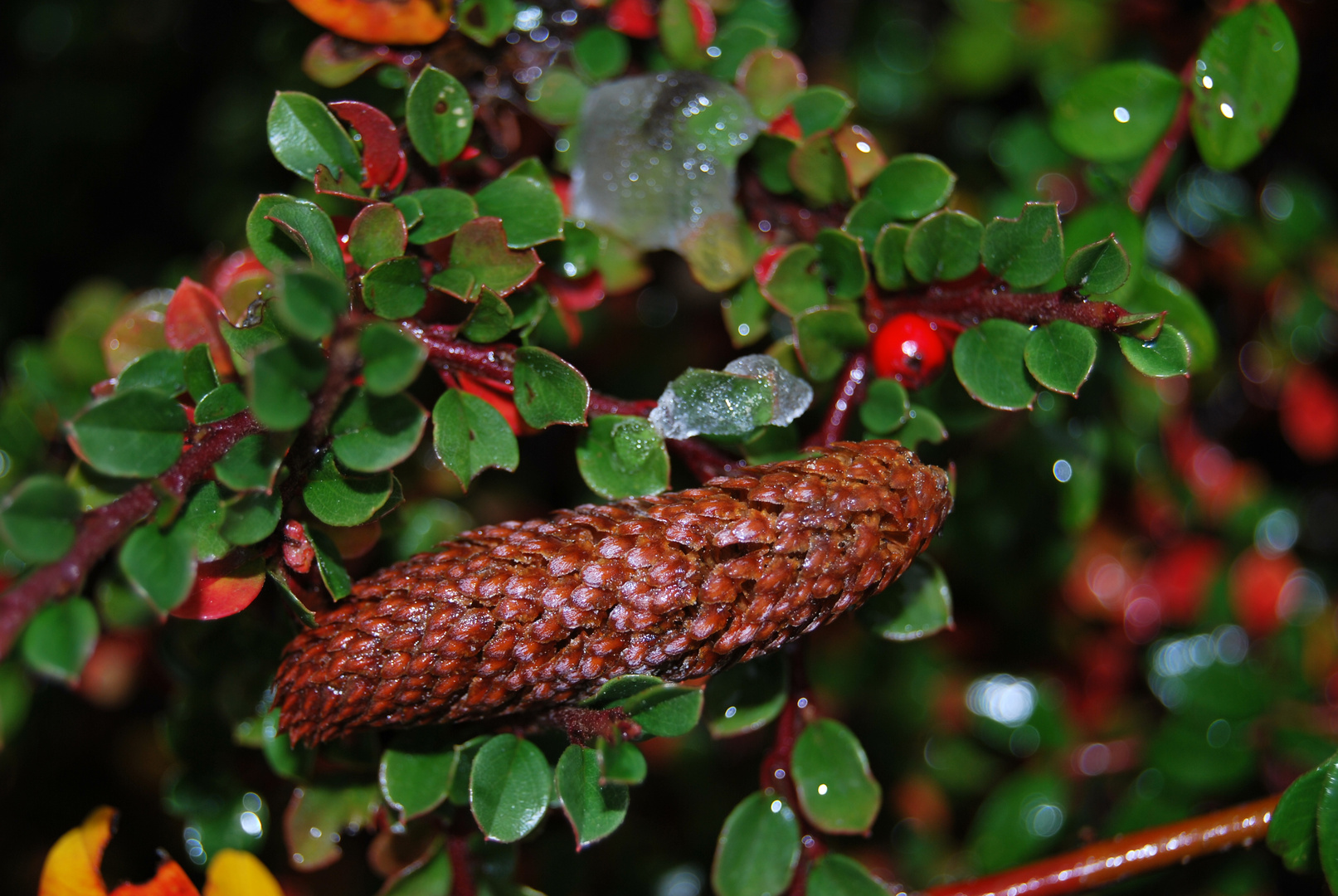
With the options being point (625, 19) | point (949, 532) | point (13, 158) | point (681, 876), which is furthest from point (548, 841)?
point (13, 158)

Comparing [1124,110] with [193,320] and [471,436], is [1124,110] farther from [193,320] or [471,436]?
[193,320]

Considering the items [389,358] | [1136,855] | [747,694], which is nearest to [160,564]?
[389,358]

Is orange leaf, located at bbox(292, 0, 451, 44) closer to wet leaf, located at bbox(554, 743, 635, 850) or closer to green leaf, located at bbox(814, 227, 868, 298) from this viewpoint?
green leaf, located at bbox(814, 227, 868, 298)

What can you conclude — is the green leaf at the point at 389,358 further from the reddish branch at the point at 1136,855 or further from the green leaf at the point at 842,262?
the reddish branch at the point at 1136,855

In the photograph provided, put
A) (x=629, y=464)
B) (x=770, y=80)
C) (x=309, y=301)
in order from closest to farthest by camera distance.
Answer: (x=309, y=301) → (x=629, y=464) → (x=770, y=80)

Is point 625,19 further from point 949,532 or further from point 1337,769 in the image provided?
point 1337,769

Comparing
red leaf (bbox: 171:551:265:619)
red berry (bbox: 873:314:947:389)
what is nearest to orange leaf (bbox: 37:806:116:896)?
red leaf (bbox: 171:551:265:619)

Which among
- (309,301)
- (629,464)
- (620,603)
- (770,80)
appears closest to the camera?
(309,301)
